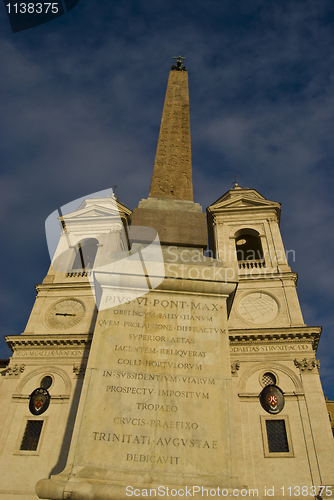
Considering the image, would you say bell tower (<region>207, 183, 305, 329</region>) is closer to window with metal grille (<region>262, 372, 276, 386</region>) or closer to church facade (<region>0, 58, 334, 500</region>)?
church facade (<region>0, 58, 334, 500</region>)

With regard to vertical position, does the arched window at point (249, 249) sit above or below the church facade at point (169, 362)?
above

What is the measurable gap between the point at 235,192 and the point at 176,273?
22060 mm

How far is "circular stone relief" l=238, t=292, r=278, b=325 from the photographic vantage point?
62.3 feet

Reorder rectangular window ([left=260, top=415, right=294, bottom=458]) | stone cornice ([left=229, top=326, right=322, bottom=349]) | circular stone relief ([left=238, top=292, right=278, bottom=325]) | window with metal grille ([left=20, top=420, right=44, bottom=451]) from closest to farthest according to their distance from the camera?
rectangular window ([left=260, top=415, right=294, bottom=458])
window with metal grille ([left=20, top=420, right=44, bottom=451])
stone cornice ([left=229, top=326, right=322, bottom=349])
circular stone relief ([left=238, top=292, right=278, bottom=325])

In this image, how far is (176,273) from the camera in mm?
5566

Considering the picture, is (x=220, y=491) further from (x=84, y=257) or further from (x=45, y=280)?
(x=84, y=257)

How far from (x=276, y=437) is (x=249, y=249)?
12.5 m

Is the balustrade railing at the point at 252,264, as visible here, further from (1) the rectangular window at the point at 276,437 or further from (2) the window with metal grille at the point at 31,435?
(2) the window with metal grille at the point at 31,435

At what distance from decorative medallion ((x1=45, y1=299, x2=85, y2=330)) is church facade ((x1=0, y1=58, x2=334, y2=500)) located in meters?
0.07

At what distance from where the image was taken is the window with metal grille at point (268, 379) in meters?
16.3

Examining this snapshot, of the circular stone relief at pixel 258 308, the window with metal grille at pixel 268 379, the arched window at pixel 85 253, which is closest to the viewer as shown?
the window with metal grille at pixel 268 379

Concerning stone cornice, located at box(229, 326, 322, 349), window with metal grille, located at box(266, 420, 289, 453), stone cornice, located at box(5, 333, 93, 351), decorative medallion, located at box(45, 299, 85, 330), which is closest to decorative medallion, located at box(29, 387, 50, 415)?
stone cornice, located at box(5, 333, 93, 351)

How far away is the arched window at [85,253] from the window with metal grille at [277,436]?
13.0 meters

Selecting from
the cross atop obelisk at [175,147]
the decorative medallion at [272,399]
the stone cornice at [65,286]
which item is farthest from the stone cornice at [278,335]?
the cross atop obelisk at [175,147]
